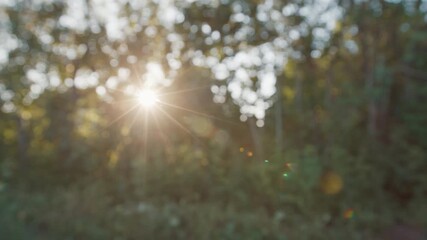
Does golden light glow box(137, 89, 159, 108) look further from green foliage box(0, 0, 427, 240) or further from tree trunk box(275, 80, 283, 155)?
tree trunk box(275, 80, 283, 155)

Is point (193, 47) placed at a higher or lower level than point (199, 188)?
higher

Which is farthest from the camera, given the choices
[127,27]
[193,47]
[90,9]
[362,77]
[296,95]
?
[296,95]

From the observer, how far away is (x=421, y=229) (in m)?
12.6

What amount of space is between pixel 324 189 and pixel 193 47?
5208 millimetres

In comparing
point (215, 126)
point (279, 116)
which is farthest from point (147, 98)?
point (279, 116)

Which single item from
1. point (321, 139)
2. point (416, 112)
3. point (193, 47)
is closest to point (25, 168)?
point (193, 47)

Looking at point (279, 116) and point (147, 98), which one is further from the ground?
point (279, 116)

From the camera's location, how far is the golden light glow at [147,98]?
1322cm

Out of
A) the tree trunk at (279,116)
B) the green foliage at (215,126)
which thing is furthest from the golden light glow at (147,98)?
the tree trunk at (279,116)

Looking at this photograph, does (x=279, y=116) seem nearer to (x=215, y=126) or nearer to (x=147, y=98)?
(x=215, y=126)

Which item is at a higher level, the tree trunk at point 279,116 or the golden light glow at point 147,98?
the tree trunk at point 279,116

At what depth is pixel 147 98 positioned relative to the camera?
13.3m

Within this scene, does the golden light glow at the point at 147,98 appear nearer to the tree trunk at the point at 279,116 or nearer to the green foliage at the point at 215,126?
the green foliage at the point at 215,126

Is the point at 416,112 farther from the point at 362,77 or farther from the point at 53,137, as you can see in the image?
the point at 53,137
